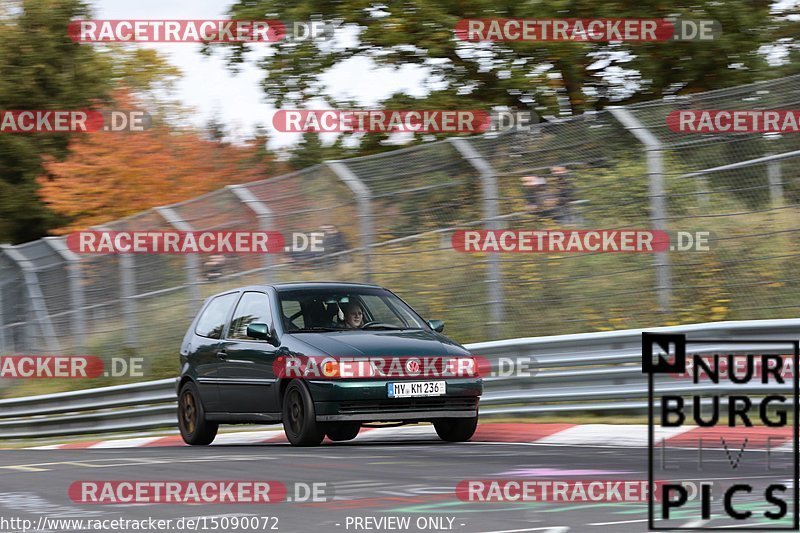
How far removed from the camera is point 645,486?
815 cm

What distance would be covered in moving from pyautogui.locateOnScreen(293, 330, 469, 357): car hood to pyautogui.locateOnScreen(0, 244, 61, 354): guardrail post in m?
11.7

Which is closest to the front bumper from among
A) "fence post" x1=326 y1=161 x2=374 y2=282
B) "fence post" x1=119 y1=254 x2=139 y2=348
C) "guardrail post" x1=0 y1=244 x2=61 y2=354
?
"fence post" x1=326 y1=161 x2=374 y2=282

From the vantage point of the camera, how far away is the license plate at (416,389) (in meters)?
11.3

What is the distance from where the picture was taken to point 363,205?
15477mm

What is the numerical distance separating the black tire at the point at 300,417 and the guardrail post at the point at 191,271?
6883 mm

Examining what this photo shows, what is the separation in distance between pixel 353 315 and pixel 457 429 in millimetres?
1417

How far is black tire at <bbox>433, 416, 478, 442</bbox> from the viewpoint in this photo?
12018 millimetres

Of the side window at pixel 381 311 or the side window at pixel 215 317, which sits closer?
the side window at pixel 381 311

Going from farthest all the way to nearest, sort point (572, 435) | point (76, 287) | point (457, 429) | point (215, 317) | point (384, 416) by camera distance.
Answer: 1. point (76, 287)
2. point (215, 317)
3. point (457, 429)
4. point (572, 435)
5. point (384, 416)

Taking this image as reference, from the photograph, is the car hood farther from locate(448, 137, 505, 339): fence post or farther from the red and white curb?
locate(448, 137, 505, 339): fence post

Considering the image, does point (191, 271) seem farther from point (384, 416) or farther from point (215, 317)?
point (384, 416)

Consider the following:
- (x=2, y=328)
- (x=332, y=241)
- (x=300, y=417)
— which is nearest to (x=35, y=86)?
(x=2, y=328)

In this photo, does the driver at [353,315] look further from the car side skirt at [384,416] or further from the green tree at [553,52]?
the green tree at [553,52]

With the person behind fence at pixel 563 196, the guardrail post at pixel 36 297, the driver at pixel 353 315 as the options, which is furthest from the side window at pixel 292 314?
the guardrail post at pixel 36 297
